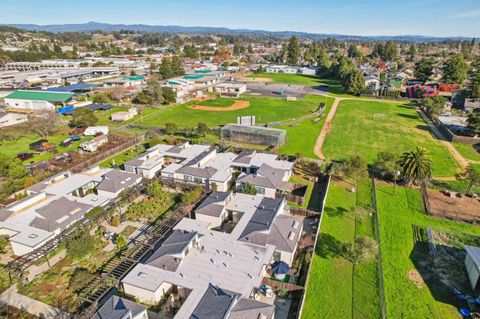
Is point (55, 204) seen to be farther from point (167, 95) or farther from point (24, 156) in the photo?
point (167, 95)

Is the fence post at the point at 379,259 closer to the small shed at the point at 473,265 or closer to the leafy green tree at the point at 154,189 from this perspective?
the small shed at the point at 473,265

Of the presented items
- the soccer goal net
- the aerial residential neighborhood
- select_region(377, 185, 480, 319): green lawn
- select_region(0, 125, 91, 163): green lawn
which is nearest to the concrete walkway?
the aerial residential neighborhood

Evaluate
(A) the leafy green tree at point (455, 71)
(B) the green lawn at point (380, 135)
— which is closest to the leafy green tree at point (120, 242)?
(B) the green lawn at point (380, 135)

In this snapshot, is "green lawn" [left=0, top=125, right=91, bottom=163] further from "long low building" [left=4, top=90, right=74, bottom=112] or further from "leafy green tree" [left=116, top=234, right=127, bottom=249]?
"leafy green tree" [left=116, top=234, right=127, bottom=249]

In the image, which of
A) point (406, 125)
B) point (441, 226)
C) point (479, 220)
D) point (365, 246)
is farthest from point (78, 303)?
point (406, 125)

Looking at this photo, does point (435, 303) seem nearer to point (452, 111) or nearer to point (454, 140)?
point (454, 140)
